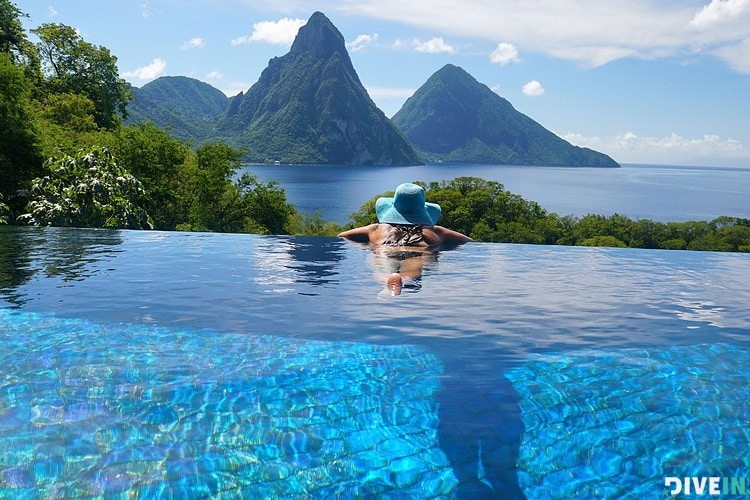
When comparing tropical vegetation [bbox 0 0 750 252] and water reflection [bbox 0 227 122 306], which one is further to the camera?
tropical vegetation [bbox 0 0 750 252]

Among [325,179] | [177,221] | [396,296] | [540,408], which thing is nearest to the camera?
[540,408]

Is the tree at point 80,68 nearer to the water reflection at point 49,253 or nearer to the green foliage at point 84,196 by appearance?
the green foliage at point 84,196

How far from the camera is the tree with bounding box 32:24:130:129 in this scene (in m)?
48.4

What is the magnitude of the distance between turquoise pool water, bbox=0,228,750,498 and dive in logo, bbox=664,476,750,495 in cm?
7

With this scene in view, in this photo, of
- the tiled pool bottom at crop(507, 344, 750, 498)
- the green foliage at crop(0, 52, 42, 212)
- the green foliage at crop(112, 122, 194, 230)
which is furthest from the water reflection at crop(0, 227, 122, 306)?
the green foliage at crop(112, 122, 194, 230)

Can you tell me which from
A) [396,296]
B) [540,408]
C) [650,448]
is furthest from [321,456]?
[396,296]

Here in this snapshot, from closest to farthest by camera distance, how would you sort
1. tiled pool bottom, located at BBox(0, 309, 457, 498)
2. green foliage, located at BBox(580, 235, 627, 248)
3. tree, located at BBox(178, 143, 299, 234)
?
tiled pool bottom, located at BBox(0, 309, 457, 498)
tree, located at BBox(178, 143, 299, 234)
green foliage, located at BBox(580, 235, 627, 248)

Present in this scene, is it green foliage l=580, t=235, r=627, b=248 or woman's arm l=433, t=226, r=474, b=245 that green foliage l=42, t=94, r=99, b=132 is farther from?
green foliage l=580, t=235, r=627, b=248

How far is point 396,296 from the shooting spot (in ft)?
26.2

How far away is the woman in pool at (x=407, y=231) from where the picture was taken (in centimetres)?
1029

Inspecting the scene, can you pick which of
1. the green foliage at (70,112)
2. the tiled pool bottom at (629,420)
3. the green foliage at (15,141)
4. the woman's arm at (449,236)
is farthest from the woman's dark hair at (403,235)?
the green foliage at (70,112)

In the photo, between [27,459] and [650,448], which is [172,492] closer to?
[27,459]

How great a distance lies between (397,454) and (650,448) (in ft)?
6.28

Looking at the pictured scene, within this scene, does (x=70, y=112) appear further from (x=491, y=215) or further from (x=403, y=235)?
(x=491, y=215)
